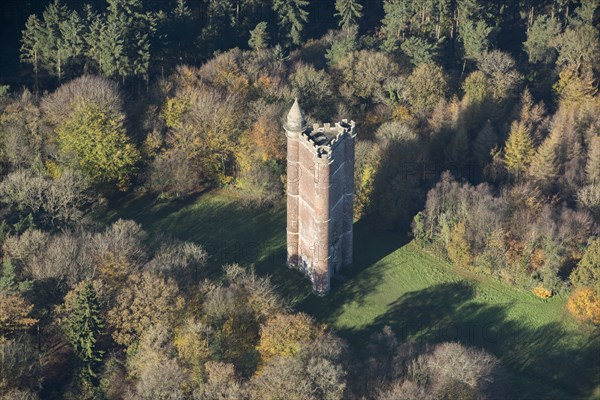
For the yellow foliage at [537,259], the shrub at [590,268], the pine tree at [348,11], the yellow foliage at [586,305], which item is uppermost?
the pine tree at [348,11]

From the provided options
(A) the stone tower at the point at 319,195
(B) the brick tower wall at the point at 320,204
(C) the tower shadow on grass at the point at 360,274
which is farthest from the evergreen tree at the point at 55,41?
(C) the tower shadow on grass at the point at 360,274

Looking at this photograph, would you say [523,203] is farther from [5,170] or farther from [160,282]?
[5,170]

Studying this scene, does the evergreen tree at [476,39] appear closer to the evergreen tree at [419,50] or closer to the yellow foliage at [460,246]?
the evergreen tree at [419,50]

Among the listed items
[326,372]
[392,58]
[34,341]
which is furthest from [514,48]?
[34,341]

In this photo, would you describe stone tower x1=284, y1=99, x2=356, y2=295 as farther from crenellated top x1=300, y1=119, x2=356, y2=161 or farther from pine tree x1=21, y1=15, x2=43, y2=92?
pine tree x1=21, y1=15, x2=43, y2=92

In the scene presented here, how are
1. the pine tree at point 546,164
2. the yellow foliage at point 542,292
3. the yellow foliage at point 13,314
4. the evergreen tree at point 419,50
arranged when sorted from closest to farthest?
the yellow foliage at point 13,314 → the yellow foliage at point 542,292 → the pine tree at point 546,164 → the evergreen tree at point 419,50

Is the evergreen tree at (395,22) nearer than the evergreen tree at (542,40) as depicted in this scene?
Yes

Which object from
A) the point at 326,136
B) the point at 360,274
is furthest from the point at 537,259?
the point at 326,136
